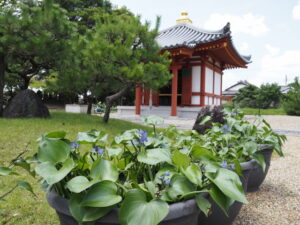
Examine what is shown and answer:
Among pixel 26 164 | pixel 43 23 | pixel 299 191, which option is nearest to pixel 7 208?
pixel 26 164

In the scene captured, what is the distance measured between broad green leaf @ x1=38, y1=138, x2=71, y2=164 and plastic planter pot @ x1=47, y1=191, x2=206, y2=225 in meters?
0.15

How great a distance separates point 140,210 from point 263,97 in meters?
21.5

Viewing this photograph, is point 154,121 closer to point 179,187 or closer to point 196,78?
point 179,187

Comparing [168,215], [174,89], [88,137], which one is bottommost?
[168,215]

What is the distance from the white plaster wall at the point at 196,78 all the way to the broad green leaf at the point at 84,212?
9.78 metres

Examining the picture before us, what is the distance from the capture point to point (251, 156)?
1.76 metres

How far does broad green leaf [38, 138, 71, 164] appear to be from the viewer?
0.94 m

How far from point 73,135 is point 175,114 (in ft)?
18.9

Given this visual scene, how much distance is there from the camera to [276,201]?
6.98 ft

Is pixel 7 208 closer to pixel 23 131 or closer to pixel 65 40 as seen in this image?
pixel 23 131

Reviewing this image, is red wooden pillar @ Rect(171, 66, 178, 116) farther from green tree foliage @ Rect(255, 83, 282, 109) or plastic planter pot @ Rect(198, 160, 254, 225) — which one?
green tree foliage @ Rect(255, 83, 282, 109)

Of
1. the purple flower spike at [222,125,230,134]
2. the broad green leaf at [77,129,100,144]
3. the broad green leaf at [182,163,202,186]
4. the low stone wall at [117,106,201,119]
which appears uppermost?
the broad green leaf at [77,129,100,144]

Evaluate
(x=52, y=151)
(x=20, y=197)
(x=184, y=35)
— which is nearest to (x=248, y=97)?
(x=184, y=35)

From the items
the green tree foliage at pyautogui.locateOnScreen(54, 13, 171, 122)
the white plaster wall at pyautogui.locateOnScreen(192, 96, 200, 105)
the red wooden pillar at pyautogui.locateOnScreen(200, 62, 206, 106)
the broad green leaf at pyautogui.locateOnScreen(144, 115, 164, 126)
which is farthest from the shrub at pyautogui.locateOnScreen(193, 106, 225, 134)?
the white plaster wall at pyautogui.locateOnScreen(192, 96, 200, 105)
